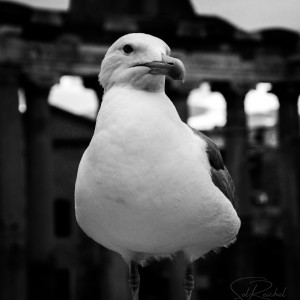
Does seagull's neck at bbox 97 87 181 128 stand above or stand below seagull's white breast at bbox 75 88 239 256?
above

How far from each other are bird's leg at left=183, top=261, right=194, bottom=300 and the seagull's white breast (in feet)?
0.86

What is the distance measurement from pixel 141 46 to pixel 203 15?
1241 cm

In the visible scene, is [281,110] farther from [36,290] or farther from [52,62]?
[36,290]

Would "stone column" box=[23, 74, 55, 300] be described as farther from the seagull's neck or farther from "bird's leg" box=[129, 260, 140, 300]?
the seagull's neck

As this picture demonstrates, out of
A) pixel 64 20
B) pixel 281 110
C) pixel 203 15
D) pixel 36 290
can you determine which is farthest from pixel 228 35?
pixel 36 290

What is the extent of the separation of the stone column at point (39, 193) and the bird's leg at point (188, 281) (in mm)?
11374

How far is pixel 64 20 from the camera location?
13.2 m

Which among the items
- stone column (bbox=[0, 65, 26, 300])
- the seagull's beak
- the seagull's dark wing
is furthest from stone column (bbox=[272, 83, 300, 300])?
the seagull's beak

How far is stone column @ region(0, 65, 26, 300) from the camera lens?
43.5 ft

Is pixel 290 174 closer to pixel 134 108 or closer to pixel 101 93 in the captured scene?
pixel 101 93

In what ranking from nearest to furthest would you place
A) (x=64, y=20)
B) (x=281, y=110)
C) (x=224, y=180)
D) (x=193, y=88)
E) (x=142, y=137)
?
(x=142, y=137)
(x=224, y=180)
(x=64, y=20)
(x=193, y=88)
(x=281, y=110)

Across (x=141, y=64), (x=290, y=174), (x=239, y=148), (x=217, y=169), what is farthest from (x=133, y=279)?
(x=290, y=174)

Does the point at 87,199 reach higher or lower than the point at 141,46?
lower

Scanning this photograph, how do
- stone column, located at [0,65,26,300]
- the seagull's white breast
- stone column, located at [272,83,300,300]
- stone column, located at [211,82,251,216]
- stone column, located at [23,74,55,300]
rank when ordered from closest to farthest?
the seagull's white breast, stone column, located at [0,65,26,300], stone column, located at [23,74,55,300], stone column, located at [211,82,251,216], stone column, located at [272,83,300,300]
